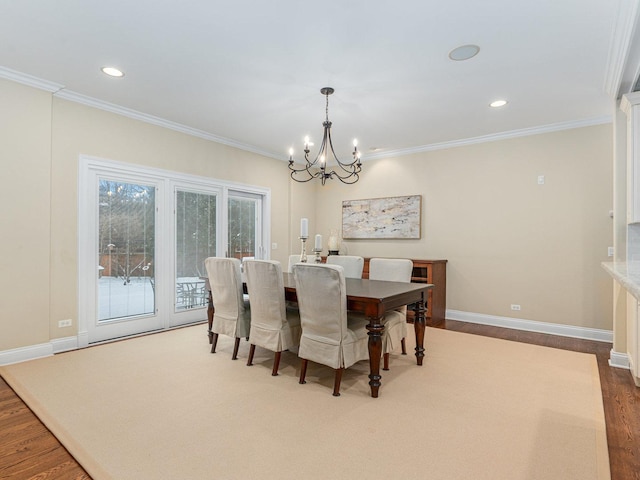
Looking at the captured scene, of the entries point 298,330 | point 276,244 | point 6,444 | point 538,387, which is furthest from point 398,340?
point 276,244

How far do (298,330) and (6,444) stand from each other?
6.60ft

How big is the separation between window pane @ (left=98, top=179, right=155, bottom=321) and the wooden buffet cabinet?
3.04 m

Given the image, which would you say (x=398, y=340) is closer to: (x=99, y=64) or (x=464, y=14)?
(x=464, y=14)

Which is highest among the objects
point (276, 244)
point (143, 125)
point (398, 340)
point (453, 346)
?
point (143, 125)

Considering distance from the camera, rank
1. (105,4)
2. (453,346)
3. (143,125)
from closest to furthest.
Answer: (105,4), (453,346), (143,125)

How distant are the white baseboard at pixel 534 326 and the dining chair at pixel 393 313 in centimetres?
183

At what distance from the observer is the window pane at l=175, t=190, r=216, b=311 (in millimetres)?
4637

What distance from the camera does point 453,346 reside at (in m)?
3.83

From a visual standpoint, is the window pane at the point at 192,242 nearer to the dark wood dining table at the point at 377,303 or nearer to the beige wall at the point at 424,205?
the beige wall at the point at 424,205

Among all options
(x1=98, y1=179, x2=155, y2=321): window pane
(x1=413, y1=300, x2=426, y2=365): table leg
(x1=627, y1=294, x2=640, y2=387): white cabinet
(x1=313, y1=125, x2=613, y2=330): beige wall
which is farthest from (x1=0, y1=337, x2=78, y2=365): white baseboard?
(x1=627, y1=294, x2=640, y2=387): white cabinet

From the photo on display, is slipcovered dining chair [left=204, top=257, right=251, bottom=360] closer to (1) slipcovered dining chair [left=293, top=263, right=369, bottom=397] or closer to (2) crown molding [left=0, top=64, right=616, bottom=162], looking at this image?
(1) slipcovered dining chair [left=293, top=263, right=369, bottom=397]

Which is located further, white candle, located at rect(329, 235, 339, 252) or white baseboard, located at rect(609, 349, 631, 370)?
white candle, located at rect(329, 235, 339, 252)

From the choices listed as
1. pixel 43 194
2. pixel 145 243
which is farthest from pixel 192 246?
pixel 43 194

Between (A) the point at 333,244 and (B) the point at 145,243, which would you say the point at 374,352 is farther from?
(A) the point at 333,244
